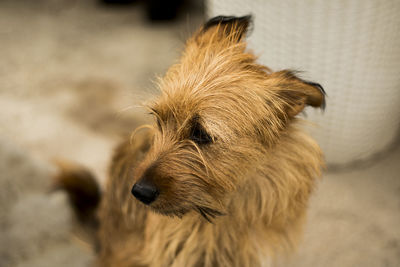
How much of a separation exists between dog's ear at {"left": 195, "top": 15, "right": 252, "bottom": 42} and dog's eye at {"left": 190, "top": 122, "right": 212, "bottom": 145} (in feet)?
0.99

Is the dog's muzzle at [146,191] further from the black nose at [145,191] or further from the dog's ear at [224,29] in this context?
the dog's ear at [224,29]

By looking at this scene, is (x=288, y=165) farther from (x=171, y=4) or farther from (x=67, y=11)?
(x=67, y=11)

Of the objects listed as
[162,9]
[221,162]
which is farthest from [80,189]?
[162,9]

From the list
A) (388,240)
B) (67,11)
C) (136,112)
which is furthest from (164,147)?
(67,11)

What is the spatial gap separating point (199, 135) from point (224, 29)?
1.20 feet

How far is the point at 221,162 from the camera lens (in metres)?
1.05

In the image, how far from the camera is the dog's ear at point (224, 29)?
116 centimetres

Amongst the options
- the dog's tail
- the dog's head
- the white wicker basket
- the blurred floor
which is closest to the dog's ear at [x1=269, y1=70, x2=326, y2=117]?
the dog's head

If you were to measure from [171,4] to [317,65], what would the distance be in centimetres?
216

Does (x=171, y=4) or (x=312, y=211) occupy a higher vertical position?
(x=171, y=4)

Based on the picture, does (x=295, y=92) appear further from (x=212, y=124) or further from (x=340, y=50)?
(x=340, y=50)

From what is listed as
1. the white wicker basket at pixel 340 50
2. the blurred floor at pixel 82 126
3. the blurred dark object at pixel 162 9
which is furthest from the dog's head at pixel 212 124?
the blurred dark object at pixel 162 9

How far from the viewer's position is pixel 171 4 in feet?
11.3

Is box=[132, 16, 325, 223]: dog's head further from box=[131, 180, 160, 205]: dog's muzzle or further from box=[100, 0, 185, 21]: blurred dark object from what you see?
box=[100, 0, 185, 21]: blurred dark object
